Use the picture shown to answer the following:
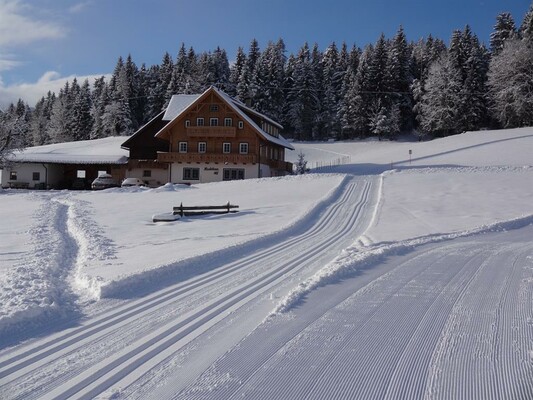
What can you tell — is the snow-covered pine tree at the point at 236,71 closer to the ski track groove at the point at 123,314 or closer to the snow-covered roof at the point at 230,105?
the snow-covered roof at the point at 230,105

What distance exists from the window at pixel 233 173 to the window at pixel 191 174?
275cm

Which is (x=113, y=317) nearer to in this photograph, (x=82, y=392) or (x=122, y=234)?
(x=82, y=392)

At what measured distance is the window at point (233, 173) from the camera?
45.0m

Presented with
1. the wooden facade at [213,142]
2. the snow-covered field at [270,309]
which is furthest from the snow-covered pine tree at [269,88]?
the snow-covered field at [270,309]

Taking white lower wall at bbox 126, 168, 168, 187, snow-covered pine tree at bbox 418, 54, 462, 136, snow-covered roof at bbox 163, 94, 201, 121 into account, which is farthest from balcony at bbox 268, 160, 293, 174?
snow-covered pine tree at bbox 418, 54, 462, 136

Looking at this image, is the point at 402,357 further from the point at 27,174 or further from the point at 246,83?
the point at 246,83

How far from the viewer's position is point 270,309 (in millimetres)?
7125

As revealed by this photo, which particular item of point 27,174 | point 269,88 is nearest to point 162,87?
point 269,88

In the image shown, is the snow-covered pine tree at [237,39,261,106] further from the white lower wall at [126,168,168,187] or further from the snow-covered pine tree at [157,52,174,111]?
the white lower wall at [126,168,168,187]

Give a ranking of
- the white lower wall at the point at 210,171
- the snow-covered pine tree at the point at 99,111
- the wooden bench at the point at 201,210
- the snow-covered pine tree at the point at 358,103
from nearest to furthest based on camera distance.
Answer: the wooden bench at the point at 201,210 < the white lower wall at the point at 210,171 < the snow-covered pine tree at the point at 358,103 < the snow-covered pine tree at the point at 99,111

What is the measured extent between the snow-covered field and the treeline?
49630 millimetres

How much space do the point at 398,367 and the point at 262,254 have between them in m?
7.83

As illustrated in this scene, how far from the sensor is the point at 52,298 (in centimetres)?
773

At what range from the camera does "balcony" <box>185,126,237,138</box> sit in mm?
44875
